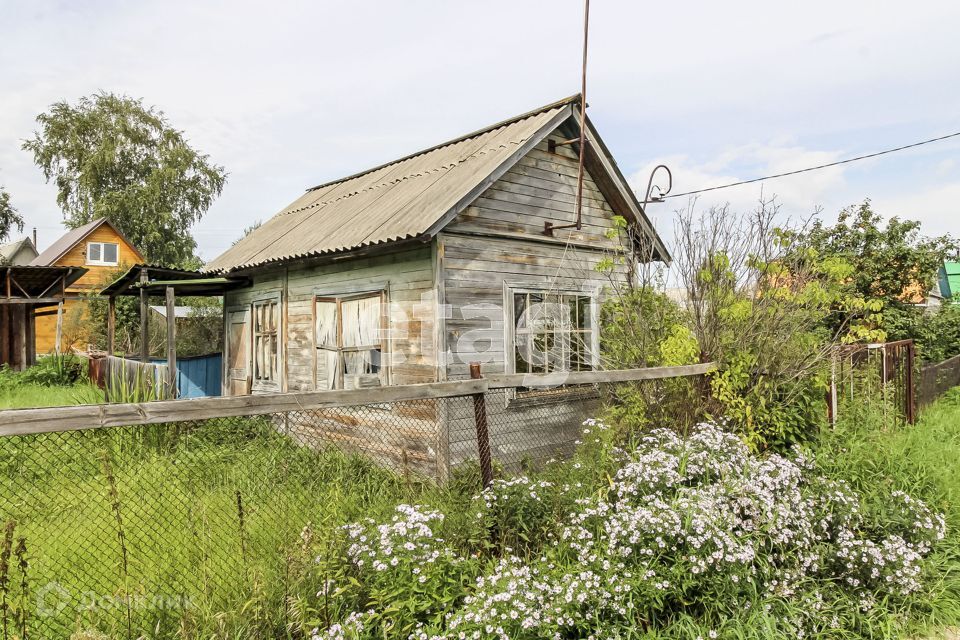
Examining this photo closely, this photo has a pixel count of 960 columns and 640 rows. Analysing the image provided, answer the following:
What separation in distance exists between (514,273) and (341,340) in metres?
2.59

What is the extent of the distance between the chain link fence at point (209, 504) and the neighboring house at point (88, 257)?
25.2 metres

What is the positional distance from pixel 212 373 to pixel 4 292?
1097 cm

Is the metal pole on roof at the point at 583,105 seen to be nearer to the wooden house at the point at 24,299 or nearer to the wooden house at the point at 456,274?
the wooden house at the point at 456,274

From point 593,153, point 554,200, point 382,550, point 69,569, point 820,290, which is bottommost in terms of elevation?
point 69,569

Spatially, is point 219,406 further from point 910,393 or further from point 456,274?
point 910,393

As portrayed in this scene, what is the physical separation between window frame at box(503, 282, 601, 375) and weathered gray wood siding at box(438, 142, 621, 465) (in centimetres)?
4

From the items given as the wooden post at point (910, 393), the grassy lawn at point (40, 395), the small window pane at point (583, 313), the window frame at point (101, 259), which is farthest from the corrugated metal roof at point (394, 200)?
the window frame at point (101, 259)

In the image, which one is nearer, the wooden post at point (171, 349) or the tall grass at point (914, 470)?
the tall grass at point (914, 470)

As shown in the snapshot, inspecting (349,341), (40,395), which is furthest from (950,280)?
(40,395)

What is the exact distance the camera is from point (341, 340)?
26.6 feet

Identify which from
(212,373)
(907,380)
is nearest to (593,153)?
(907,380)

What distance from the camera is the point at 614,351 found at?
23.2 feet

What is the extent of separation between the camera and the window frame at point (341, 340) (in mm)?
7484

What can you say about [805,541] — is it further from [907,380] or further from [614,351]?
[907,380]
